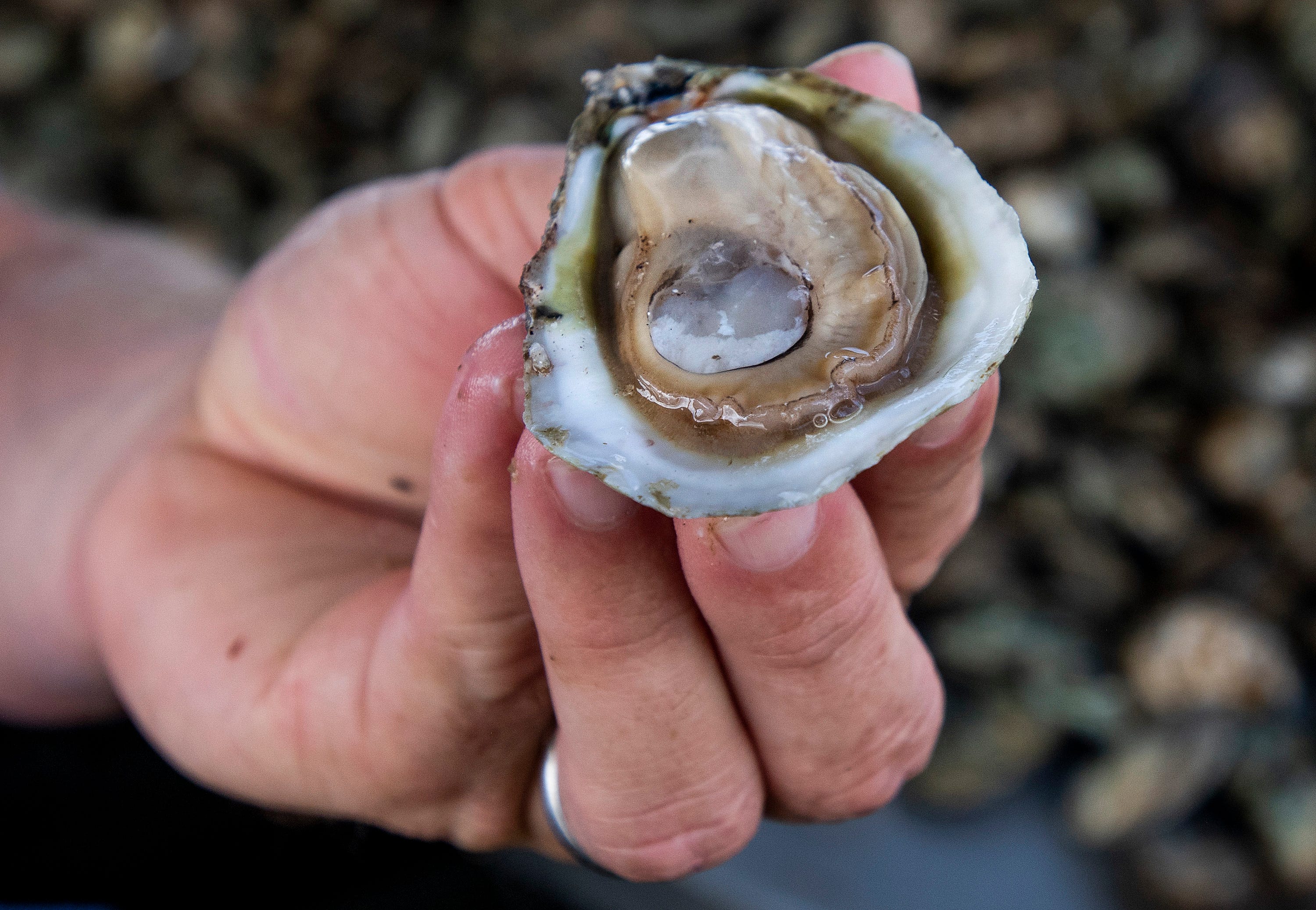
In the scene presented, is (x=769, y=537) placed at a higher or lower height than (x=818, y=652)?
higher

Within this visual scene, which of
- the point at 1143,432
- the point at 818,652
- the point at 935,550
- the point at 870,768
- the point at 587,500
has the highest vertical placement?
the point at 587,500

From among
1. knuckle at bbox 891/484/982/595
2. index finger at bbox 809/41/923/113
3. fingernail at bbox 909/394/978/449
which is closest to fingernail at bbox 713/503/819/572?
fingernail at bbox 909/394/978/449

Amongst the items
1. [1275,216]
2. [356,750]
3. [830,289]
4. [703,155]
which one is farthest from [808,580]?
[1275,216]

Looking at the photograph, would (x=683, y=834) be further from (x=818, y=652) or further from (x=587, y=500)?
(x=587, y=500)

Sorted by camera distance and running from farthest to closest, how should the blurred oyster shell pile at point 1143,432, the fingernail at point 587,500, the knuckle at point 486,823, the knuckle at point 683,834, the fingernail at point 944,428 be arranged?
the blurred oyster shell pile at point 1143,432 < the knuckle at point 486,823 < the knuckle at point 683,834 < the fingernail at point 944,428 < the fingernail at point 587,500

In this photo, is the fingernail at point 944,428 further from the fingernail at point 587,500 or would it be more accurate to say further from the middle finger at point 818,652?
the fingernail at point 587,500

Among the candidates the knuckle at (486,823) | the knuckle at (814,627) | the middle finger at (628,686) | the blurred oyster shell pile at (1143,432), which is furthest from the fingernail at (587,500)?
the blurred oyster shell pile at (1143,432)

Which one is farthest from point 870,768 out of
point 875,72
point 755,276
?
point 875,72
